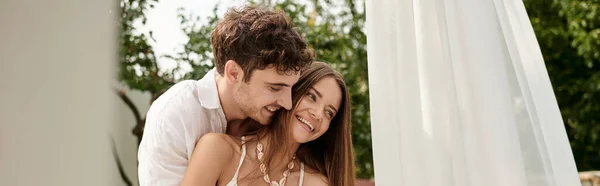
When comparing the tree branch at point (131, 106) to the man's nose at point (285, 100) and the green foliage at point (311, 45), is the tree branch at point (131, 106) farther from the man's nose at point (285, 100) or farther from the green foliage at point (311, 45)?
the man's nose at point (285, 100)

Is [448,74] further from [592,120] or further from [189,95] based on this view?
[592,120]

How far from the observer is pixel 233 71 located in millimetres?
1639

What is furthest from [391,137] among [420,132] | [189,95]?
[189,95]

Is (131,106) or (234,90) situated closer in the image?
(234,90)

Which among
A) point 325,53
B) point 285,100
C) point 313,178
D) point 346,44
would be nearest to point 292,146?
point 313,178

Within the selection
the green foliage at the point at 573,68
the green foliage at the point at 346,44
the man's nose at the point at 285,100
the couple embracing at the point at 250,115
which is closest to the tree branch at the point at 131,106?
the green foliage at the point at 346,44

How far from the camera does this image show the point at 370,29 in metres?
1.21

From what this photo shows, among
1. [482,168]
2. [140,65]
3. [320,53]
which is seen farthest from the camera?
[320,53]

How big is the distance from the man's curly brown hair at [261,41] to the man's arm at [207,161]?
0.54ft

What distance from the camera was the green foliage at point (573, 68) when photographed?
13.9 ft

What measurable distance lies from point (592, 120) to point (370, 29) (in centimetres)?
364

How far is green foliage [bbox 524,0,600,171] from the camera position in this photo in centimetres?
425

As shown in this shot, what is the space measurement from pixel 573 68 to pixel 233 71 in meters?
3.47

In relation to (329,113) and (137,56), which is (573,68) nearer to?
(137,56)
